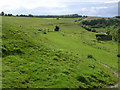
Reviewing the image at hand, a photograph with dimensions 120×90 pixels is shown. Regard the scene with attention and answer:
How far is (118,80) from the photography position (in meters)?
24.3

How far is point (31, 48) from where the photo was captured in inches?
1153

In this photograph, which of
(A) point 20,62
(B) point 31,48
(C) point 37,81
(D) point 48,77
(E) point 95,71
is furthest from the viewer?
(B) point 31,48

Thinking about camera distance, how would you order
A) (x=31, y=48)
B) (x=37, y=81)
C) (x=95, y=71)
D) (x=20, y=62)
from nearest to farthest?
(x=37, y=81)
(x=20, y=62)
(x=95, y=71)
(x=31, y=48)

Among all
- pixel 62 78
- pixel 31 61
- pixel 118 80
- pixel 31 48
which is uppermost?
pixel 31 48

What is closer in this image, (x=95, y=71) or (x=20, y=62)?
(x=20, y=62)

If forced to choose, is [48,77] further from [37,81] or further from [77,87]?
[77,87]

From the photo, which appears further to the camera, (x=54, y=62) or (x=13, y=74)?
(x=54, y=62)

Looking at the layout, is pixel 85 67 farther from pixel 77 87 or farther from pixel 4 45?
pixel 4 45

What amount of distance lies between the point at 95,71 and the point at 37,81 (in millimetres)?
12568

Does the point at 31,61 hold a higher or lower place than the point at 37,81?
higher

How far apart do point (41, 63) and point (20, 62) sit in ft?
13.0

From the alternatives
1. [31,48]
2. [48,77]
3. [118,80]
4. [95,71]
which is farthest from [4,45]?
[118,80]

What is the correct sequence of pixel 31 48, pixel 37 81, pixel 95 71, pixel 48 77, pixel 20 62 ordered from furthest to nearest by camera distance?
pixel 31 48 < pixel 95 71 < pixel 20 62 < pixel 48 77 < pixel 37 81

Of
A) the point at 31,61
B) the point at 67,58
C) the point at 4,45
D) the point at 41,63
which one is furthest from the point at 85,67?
the point at 4,45
